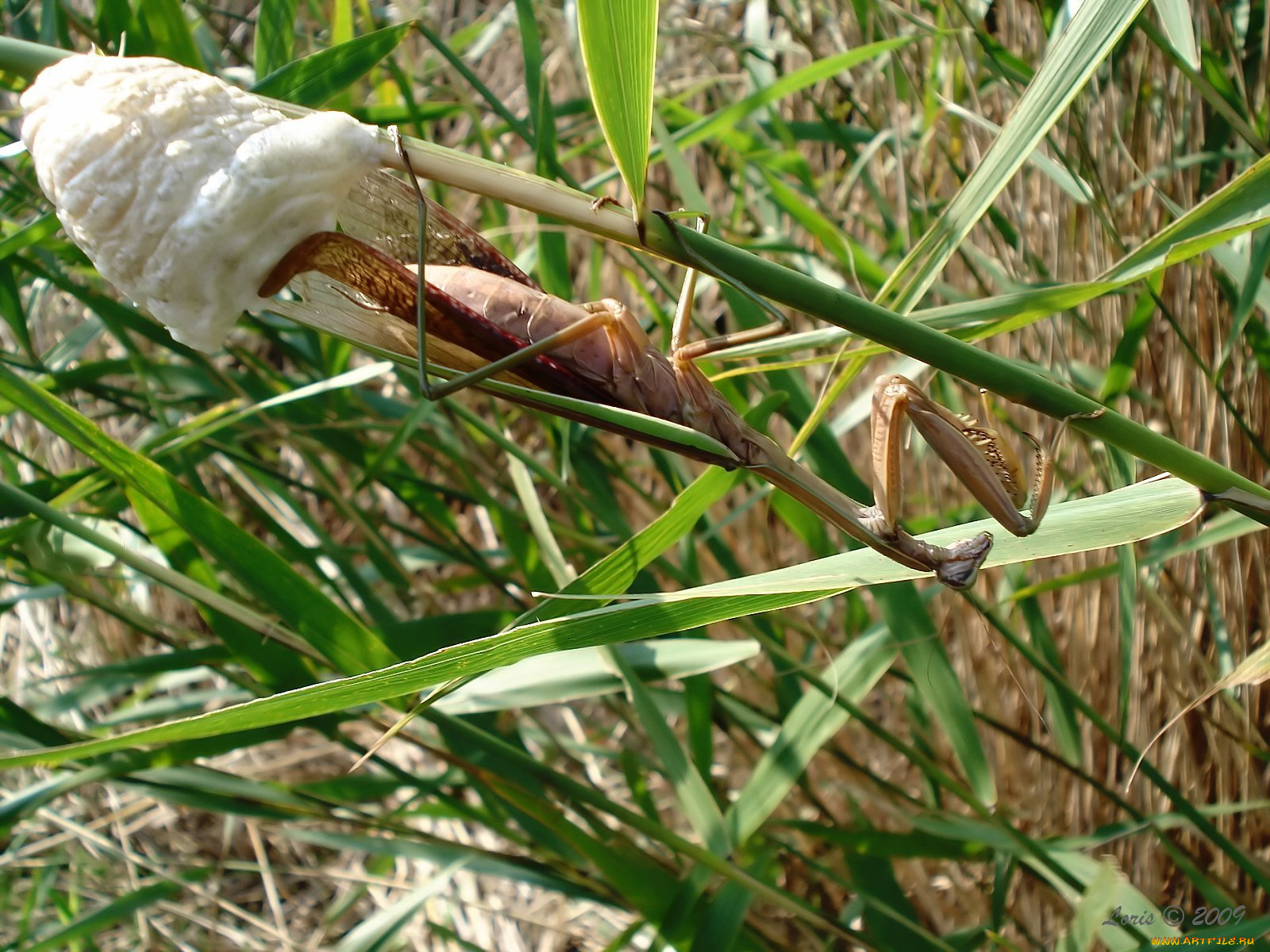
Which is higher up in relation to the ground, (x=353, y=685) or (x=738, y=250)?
(x=738, y=250)

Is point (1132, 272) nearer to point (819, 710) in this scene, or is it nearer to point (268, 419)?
point (819, 710)

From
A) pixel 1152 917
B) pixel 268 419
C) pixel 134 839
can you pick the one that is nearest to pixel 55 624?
pixel 134 839

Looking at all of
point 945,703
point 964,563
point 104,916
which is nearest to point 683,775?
point 945,703

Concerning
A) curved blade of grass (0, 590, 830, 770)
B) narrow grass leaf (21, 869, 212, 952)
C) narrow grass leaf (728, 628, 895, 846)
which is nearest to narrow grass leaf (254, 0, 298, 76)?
curved blade of grass (0, 590, 830, 770)

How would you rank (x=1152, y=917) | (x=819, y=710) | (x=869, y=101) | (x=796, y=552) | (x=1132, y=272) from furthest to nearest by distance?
(x=796, y=552) → (x=869, y=101) → (x=819, y=710) → (x=1152, y=917) → (x=1132, y=272)

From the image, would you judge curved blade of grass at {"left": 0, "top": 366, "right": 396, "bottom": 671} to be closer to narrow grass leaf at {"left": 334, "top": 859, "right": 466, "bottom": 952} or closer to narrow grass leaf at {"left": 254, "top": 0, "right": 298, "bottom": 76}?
narrow grass leaf at {"left": 254, "top": 0, "right": 298, "bottom": 76}

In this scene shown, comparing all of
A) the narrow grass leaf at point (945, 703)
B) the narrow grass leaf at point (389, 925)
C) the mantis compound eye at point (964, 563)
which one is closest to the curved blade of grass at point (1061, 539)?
the mantis compound eye at point (964, 563)
